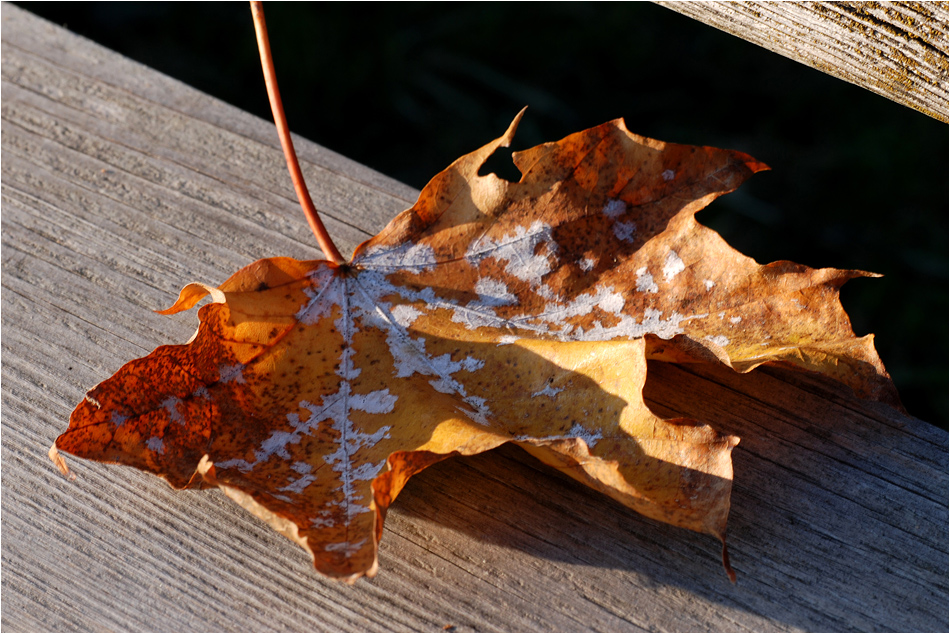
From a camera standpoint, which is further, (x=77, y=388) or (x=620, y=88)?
(x=620, y=88)

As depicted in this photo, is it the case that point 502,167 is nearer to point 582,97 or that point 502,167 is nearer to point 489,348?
point 582,97

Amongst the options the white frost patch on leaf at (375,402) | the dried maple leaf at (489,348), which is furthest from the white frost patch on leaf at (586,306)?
the white frost patch on leaf at (375,402)

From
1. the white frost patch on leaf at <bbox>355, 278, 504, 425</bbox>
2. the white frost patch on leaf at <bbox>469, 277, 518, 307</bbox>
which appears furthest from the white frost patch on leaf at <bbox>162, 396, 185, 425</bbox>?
the white frost patch on leaf at <bbox>469, 277, 518, 307</bbox>

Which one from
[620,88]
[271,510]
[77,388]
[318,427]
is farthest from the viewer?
[620,88]

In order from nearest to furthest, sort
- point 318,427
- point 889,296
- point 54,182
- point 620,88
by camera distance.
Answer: point 318,427, point 54,182, point 889,296, point 620,88

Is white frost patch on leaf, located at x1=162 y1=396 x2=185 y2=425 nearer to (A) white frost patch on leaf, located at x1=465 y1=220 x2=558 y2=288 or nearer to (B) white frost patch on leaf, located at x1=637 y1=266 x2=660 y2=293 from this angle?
(A) white frost patch on leaf, located at x1=465 y1=220 x2=558 y2=288

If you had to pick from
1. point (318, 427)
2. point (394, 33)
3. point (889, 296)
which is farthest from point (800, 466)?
→ point (394, 33)

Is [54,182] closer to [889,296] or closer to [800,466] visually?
[800,466]
